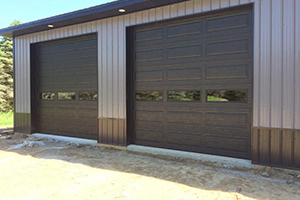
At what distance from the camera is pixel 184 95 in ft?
17.0

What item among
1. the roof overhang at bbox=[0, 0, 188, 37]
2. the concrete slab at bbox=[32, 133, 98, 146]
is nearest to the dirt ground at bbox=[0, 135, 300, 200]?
the concrete slab at bbox=[32, 133, 98, 146]

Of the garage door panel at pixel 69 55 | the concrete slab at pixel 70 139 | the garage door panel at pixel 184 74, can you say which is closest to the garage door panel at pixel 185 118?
the garage door panel at pixel 184 74

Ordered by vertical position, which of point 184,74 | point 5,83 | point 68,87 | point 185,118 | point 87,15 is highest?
point 87,15

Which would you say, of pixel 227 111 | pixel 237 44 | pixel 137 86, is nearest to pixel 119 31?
pixel 137 86

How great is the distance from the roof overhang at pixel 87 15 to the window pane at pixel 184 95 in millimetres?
2138

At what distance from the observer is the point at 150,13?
5.41 m

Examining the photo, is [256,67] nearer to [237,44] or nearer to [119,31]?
[237,44]

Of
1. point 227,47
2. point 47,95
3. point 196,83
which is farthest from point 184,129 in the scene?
point 47,95

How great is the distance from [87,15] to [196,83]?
3.51 m

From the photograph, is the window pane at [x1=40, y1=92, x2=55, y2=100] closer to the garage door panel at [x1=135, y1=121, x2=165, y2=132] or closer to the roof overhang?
the roof overhang

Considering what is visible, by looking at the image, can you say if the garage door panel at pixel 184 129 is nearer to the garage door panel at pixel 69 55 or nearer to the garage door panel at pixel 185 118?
the garage door panel at pixel 185 118

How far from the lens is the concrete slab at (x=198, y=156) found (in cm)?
438

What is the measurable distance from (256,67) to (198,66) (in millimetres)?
1265

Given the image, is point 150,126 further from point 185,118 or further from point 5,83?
point 5,83
